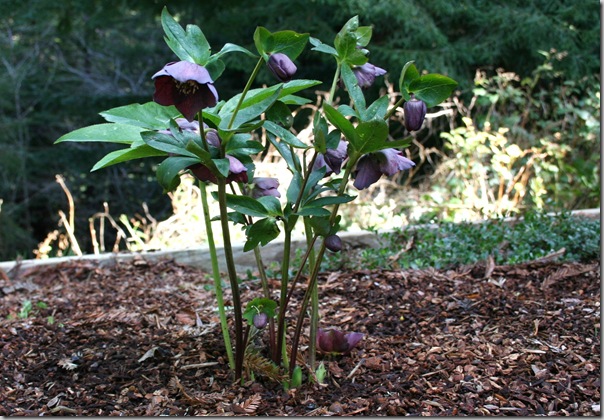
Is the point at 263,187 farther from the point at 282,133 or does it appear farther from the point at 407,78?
the point at 407,78

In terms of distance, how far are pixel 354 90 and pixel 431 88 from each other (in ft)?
0.53

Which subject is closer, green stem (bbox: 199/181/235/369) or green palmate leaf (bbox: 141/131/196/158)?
green palmate leaf (bbox: 141/131/196/158)

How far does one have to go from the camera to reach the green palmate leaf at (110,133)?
146cm

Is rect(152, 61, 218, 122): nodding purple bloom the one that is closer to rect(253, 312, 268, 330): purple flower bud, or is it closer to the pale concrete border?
rect(253, 312, 268, 330): purple flower bud

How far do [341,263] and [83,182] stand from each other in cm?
578

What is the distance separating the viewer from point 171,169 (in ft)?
4.31

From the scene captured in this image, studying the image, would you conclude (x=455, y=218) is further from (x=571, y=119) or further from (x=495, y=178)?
(x=571, y=119)

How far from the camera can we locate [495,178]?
4.90 metres

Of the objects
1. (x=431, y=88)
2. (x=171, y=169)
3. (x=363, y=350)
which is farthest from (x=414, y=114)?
(x=363, y=350)

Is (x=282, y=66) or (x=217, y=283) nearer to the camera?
(x=282, y=66)

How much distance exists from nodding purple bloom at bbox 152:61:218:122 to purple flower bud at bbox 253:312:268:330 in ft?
1.62

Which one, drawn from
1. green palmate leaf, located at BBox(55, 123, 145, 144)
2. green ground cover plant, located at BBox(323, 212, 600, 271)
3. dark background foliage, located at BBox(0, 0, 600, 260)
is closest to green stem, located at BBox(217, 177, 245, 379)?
green palmate leaf, located at BBox(55, 123, 145, 144)

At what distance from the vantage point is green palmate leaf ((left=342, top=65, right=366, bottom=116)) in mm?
1416

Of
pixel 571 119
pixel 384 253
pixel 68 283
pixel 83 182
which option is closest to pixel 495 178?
pixel 571 119
